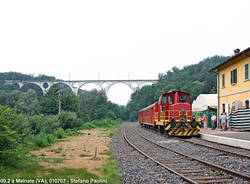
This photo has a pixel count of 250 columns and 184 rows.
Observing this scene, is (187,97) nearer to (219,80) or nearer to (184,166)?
(219,80)

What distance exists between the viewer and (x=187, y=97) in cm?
1934

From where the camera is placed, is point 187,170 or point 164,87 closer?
point 187,170

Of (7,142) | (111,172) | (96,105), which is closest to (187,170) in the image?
(111,172)

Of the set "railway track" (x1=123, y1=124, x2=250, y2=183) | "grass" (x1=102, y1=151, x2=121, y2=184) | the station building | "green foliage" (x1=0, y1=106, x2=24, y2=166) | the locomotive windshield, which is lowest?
"grass" (x1=102, y1=151, x2=121, y2=184)

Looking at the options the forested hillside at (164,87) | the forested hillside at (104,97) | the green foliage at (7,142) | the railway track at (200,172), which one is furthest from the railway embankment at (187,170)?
the forested hillside at (164,87)

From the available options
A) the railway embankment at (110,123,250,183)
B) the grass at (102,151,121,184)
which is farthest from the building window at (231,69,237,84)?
the grass at (102,151,121,184)

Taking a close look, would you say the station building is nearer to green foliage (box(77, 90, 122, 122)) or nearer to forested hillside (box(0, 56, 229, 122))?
forested hillside (box(0, 56, 229, 122))

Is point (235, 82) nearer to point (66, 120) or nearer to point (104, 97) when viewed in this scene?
point (66, 120)

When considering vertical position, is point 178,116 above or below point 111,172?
above

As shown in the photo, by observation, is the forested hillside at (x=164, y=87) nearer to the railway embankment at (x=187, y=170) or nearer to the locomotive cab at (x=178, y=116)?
the locomotive cab at (x=178, y=116)

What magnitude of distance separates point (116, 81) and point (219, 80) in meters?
74.2

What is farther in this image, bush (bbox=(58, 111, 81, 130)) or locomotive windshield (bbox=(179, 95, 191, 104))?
bush (bbox=(58, 111, 81, 130))

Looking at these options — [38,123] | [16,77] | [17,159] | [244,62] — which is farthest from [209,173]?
[16,77]

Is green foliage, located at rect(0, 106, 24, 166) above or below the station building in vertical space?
below
